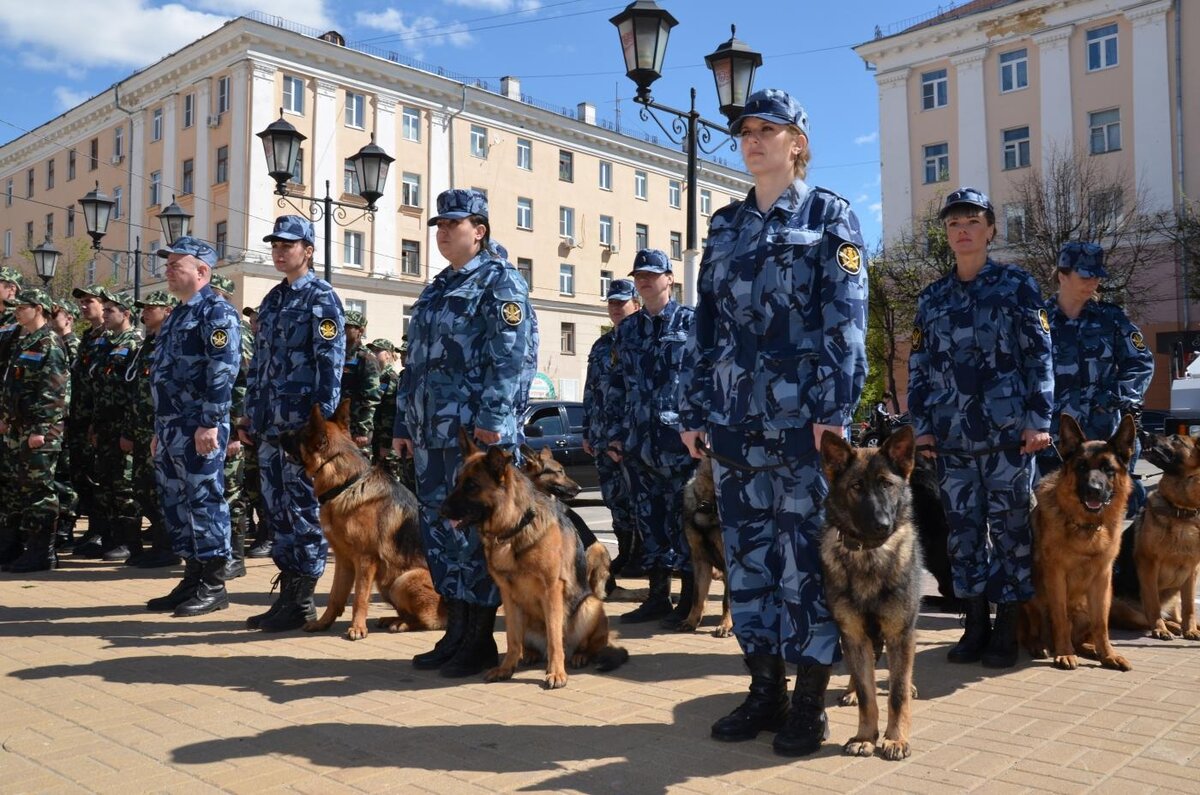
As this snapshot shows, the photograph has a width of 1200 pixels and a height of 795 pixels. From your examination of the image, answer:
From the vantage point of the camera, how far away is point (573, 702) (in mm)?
4598

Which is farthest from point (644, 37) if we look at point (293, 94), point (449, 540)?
point (293, 94)

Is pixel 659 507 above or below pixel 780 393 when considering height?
below

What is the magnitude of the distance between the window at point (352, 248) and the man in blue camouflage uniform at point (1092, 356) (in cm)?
3684

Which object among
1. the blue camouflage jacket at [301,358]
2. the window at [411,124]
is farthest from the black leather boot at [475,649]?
the window at [411,124]

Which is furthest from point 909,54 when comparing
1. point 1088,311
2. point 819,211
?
point 819,211

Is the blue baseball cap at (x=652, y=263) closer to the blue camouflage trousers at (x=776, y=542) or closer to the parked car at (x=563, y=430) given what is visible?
the blue camouflage trousers at (x=776, y=542)

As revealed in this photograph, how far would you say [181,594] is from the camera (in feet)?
22.9

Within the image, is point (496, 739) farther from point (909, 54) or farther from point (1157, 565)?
point (909, 54)

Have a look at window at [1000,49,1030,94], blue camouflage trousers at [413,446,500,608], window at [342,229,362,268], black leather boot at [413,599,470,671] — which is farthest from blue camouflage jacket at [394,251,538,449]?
window at [1000,49,1030,94]

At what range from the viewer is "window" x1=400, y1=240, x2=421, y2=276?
139ft

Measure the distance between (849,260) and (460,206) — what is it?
7.87 ft

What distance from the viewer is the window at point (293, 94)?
38688 mm

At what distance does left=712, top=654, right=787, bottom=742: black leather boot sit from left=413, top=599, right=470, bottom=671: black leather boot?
180 cm

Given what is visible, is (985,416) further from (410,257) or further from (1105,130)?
(410,257)
